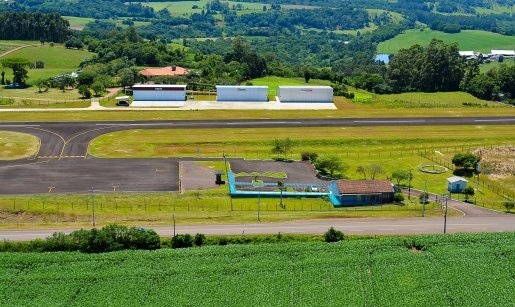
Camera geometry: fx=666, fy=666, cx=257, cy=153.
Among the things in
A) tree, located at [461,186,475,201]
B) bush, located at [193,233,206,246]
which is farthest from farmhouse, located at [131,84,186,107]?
bush, located at [193,233,206,246]

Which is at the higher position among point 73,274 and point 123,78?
point 123,78

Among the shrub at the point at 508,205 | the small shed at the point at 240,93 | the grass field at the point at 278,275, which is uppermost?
the small shed at the point at 240,93

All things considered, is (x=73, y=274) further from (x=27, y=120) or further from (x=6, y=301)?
(x=27, y=120)

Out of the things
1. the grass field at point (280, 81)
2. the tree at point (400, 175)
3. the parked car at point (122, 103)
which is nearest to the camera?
the tree at point (400, 175)

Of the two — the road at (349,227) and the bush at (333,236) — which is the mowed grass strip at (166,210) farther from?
the bush at (333,236)

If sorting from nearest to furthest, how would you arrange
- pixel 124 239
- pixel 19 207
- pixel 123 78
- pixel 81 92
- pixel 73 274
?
pixel 73 274 < pixel 124 239 < pixel 19 207 < pixel 81 92 < pixel 123 78

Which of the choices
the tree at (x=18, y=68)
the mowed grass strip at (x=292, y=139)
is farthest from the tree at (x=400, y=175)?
the tree at (x=18, y=68)

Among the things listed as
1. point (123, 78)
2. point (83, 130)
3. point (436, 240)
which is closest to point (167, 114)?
point (83, 130)
